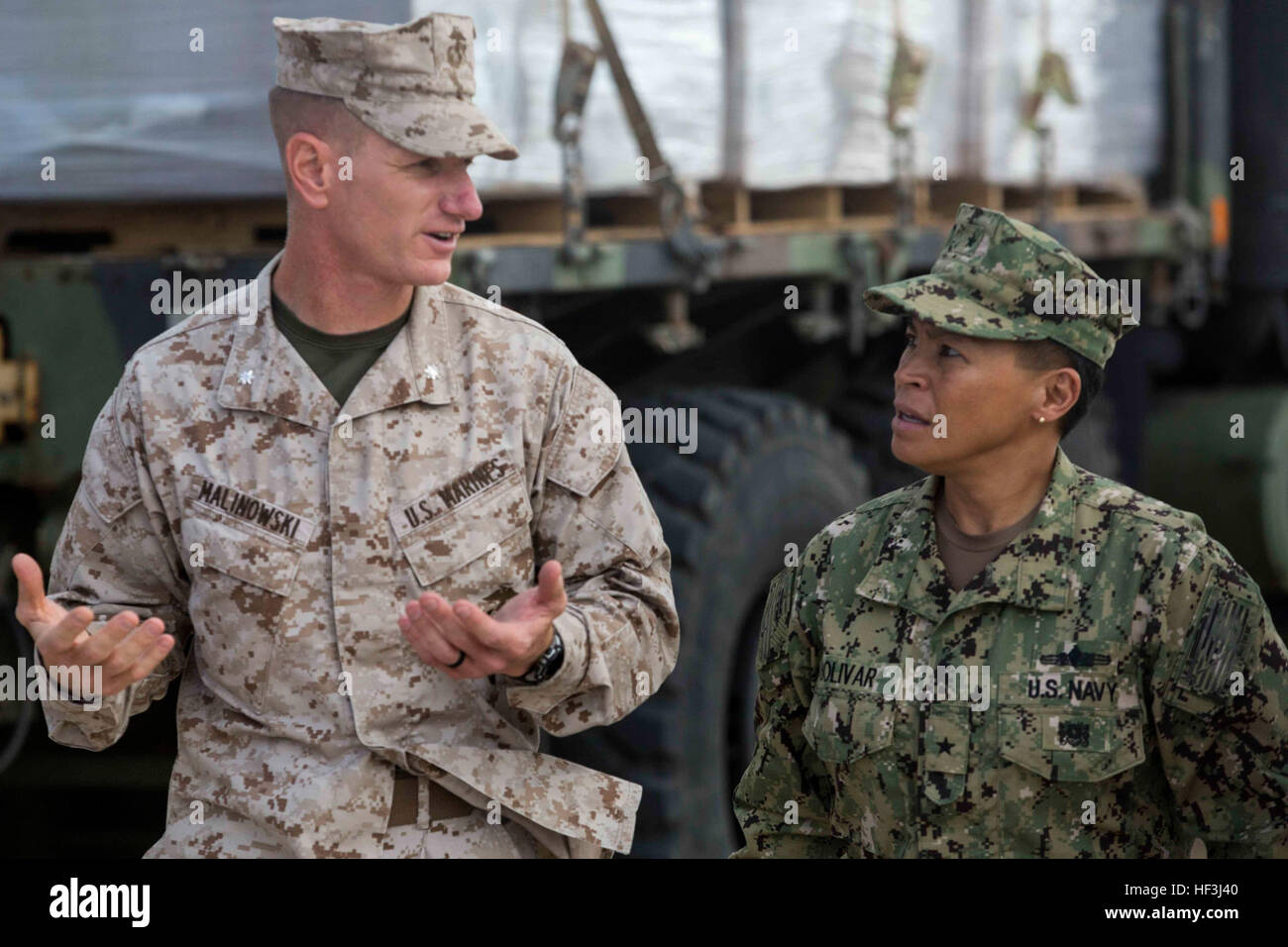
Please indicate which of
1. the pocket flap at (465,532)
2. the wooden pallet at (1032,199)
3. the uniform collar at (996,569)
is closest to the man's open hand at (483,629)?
the pocket flap at (465,532)

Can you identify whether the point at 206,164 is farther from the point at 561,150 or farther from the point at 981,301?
the point at 981,301

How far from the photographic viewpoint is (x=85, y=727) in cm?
282

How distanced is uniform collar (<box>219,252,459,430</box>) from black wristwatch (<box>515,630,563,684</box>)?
0.41 metres

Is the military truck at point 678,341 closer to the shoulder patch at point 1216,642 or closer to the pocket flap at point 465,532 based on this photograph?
the pocket flap at point 465,532

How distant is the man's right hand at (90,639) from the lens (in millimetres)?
2588

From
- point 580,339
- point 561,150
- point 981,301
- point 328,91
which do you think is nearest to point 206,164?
point 561,150

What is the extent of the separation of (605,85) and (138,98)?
104 centimetres

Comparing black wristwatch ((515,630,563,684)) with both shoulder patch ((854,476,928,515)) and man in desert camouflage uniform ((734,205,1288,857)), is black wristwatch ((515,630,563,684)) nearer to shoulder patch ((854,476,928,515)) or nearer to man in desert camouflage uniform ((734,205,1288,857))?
man in desert camouflage uniform ((734,205,1288,857))

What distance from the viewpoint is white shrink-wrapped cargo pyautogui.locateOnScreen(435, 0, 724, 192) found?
14.6 ft

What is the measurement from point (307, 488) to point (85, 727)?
44 cm

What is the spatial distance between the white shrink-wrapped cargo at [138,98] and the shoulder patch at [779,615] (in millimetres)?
1834

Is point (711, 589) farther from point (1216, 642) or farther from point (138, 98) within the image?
point (1216, 642)

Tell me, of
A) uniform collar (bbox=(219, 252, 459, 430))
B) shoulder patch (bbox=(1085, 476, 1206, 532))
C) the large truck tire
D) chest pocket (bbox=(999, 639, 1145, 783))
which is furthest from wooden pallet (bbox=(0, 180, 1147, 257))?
Result: chest pocket (bbox=(999, 639, 1145, 783))

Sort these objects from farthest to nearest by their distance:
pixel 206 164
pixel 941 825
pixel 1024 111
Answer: pixel 1024 111 → pixel 206 164 → pixel 941 825
